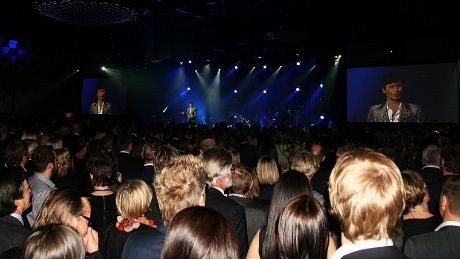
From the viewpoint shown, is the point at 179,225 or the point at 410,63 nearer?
the point at 179,225

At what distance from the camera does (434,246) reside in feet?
7.69

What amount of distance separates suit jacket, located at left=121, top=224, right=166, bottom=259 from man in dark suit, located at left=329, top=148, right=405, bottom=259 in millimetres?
1059

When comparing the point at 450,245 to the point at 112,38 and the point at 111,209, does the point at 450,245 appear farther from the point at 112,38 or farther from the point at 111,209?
the point at 112,38

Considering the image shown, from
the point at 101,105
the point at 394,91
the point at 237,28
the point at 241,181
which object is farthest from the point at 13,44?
the point at 241,181

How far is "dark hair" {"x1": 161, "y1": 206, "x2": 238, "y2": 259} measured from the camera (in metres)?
1.51

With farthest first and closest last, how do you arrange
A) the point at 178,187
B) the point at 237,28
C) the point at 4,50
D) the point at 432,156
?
1. the point at 4,50
2. the point at 237,28
3. the point at 432,156
4. the point at 178,187

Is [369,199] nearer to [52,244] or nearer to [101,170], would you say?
[52,244]

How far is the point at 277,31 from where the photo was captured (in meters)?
13.8

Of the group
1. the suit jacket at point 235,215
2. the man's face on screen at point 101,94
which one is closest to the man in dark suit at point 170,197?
the suit jacket at point 235,215

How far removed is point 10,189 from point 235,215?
1.67m

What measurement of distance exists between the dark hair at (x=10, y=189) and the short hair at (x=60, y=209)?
1.75 feet

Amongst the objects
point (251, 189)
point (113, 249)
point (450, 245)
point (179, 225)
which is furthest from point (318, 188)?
point (179, 225)

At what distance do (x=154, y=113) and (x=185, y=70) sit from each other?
3046mm

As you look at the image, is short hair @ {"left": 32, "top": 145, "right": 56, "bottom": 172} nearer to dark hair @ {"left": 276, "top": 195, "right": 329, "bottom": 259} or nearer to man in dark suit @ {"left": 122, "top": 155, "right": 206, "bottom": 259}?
man in dark suit @ {"left": 122, "top": 155, "right": 206, "bottom": 259}
